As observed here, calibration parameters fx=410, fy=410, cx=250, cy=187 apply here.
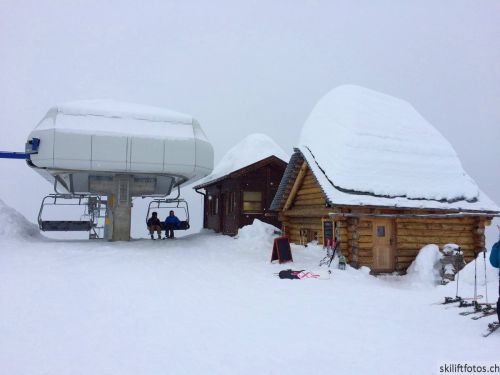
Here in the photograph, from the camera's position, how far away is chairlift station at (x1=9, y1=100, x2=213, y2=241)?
1800 cm

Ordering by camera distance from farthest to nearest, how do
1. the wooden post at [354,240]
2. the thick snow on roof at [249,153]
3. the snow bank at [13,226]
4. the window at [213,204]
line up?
the window at [213,204], the thick snow on roof at [249,153], the snow bank at [13,226], the wooden post at [354,240]

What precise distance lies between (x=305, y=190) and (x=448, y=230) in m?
5.74

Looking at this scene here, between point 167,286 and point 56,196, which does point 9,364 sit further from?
point 56,196

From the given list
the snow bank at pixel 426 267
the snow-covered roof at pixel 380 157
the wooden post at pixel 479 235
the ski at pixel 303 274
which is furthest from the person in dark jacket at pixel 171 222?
the wooden post at pixel 479 235

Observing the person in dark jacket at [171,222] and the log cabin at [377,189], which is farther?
the person in dark jacket at [171,222]

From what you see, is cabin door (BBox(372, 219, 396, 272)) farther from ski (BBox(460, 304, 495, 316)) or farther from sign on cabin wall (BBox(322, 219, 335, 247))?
ski (BBox(460, 304, 495, 316))

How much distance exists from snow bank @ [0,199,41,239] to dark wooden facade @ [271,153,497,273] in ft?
40.7

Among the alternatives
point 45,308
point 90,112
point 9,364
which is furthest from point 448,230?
point 90,112

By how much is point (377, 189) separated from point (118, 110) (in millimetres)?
12467

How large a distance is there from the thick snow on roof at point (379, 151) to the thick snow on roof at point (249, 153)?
6175 mm

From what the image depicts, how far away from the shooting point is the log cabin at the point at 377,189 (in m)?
14.4

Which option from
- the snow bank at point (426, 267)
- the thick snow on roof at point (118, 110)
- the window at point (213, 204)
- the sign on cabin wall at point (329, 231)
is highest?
the thick snow on roof at point (118, 110)

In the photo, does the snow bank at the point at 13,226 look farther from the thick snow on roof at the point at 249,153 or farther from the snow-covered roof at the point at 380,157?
the snow-covered roof at the point at 380,157

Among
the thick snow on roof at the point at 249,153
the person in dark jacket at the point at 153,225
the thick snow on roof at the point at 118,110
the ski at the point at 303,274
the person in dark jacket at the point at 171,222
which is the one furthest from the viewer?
the thick snow on roof at the point at 249,153
